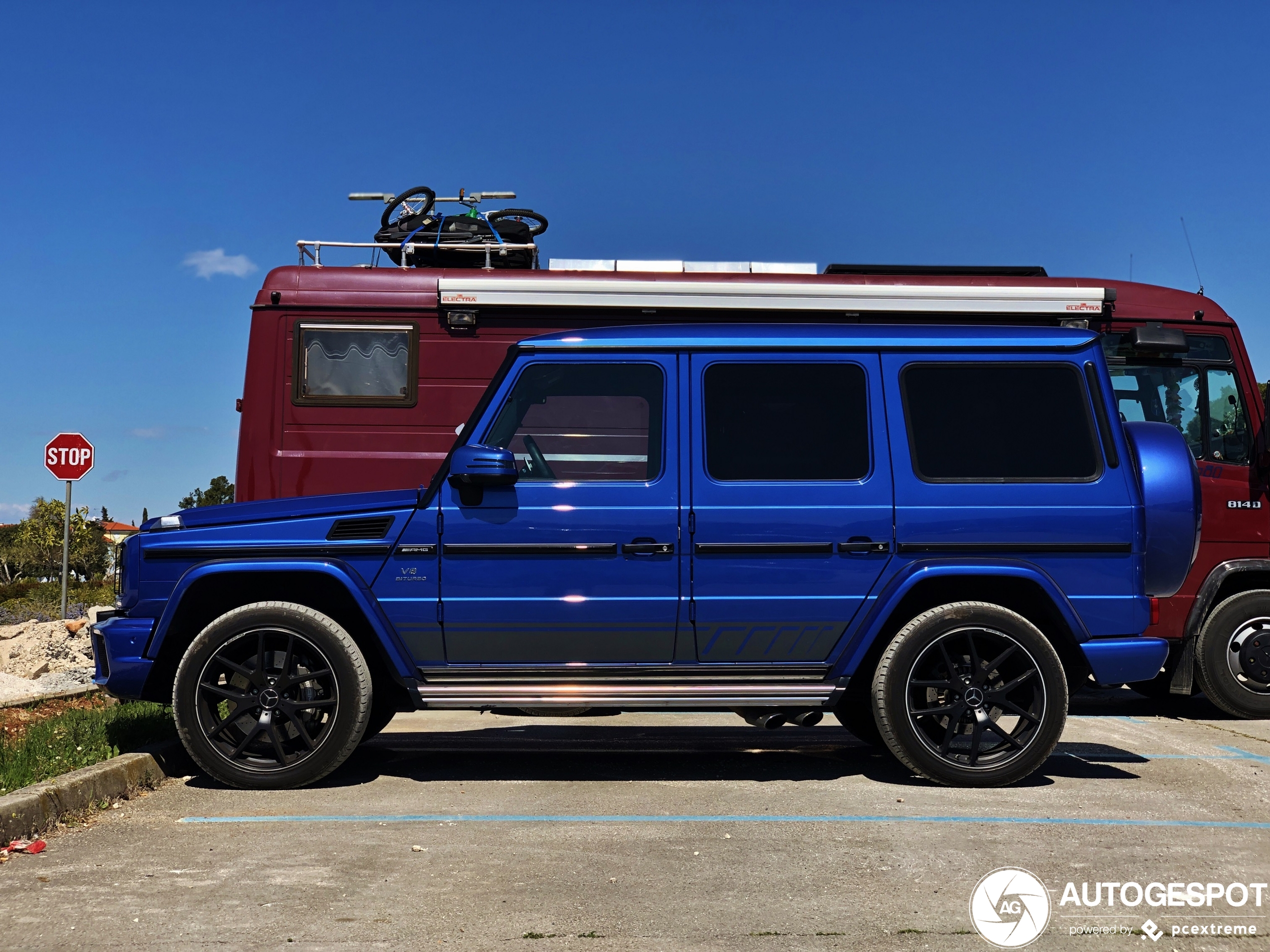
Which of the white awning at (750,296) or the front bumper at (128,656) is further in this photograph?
the white awning at (750,296)

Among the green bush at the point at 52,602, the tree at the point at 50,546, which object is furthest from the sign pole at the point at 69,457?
the tree at the point at 50,546

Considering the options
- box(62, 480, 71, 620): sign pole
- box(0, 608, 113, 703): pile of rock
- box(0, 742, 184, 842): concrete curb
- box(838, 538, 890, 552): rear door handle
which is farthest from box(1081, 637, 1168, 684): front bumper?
box(62, 480, 71, 620): sign pole

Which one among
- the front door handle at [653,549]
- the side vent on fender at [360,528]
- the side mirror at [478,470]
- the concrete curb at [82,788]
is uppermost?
the side mirror at [478,470]

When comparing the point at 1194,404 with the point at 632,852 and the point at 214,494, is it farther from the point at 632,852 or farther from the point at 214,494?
the point at 214,494

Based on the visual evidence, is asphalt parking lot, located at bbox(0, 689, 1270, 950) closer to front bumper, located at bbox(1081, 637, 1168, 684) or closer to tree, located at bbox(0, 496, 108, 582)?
front bumper, located at bbox(1081, 637, 1168, 684)

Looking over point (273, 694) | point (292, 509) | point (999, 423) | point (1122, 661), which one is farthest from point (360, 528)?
point (1122, 661)

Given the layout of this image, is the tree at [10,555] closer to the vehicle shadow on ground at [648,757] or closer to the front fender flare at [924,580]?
the vehicle shadow on ground at [648,757]

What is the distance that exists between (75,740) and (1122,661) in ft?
18.3

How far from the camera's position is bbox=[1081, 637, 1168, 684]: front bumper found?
19.2ft

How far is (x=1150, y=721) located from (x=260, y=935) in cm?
752

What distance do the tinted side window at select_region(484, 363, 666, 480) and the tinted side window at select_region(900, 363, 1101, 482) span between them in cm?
Result: 135

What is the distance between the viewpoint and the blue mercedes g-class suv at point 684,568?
5805 mm

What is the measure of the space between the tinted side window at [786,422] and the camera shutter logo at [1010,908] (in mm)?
2269

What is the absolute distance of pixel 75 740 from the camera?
6.44m
